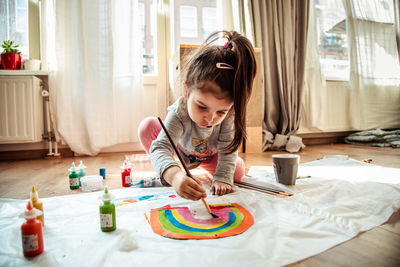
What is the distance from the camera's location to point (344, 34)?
9.05ft

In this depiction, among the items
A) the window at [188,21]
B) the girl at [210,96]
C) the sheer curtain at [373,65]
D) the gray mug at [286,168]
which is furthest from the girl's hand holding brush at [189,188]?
the sheer curtain at [373,65]

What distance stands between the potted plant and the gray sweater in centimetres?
156

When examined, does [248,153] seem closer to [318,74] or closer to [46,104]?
[318,74]

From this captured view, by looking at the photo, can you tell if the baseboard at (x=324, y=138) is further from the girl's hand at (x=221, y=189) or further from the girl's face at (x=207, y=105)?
the girl's face at (x=207, y=105)

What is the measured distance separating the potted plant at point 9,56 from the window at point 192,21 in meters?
1.18

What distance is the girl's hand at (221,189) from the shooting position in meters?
0.91

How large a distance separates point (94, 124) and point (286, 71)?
1638 millimetres

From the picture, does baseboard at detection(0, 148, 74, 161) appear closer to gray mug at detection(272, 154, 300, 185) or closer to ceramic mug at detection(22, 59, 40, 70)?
ceramic mug at detection(22, 59, 40, 70)

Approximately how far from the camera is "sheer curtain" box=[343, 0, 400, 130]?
274 cm

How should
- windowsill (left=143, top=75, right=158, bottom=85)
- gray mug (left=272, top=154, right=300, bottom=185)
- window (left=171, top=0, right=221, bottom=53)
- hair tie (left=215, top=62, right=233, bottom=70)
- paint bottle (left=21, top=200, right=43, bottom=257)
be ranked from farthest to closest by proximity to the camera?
window (left=171, top=0, right=221, bottom=53) → windowsill (left=143, top=75, right=158, bottom=85) → gray mug (left=272, top=154, right=300, bottom=185) → hair tie (left=215, top=62, right=233, bottom=70) → paint bottle (left=21, top=200, right=43, bottom=257)

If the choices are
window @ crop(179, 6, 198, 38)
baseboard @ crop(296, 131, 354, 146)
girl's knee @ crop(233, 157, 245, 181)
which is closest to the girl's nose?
girl's knee @ crop(233, 157, 245, 181)

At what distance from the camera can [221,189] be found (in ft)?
3.02

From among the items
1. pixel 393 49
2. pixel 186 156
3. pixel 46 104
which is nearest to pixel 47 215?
pixel 186 156

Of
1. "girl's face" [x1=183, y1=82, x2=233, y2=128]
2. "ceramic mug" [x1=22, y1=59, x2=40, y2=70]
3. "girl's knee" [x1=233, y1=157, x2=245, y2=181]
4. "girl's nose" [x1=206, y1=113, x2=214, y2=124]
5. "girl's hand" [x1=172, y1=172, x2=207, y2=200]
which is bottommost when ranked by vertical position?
"girl's knee" [x1=233, y1=157, x2=245, y2=181]
